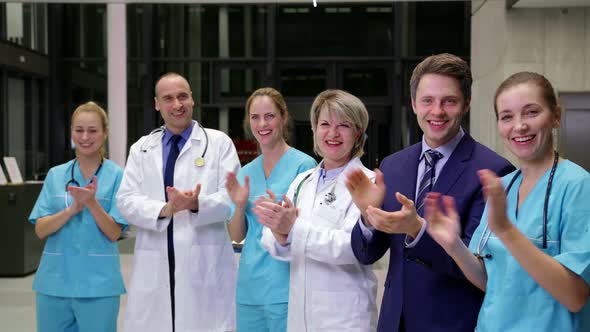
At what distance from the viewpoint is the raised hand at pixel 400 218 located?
154 cm

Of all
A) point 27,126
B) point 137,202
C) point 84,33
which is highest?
point 84,33

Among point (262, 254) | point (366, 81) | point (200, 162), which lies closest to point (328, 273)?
point (262, 254)

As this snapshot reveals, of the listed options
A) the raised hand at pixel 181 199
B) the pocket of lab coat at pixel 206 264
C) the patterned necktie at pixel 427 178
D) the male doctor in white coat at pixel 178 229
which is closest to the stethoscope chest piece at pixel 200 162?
the male doctor in white coat at pixel 178 229

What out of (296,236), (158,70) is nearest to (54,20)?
(158,70)

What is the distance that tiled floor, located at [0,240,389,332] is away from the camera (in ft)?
14.2

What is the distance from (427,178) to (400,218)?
250mm

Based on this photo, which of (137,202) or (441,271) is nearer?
(441,271)

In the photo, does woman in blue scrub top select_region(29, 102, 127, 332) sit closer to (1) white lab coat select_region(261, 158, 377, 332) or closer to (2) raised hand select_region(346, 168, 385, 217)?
(1) white lab coat select_region(261, 158, 377, 332)

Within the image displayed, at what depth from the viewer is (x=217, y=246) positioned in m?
2.67

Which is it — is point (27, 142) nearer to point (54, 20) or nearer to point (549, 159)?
point (54, 20)

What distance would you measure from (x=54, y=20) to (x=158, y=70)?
226cm

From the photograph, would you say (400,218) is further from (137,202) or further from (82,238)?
(82,238)

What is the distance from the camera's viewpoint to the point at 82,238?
2.76 m

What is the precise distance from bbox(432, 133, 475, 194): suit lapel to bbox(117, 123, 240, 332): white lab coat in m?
1.17
